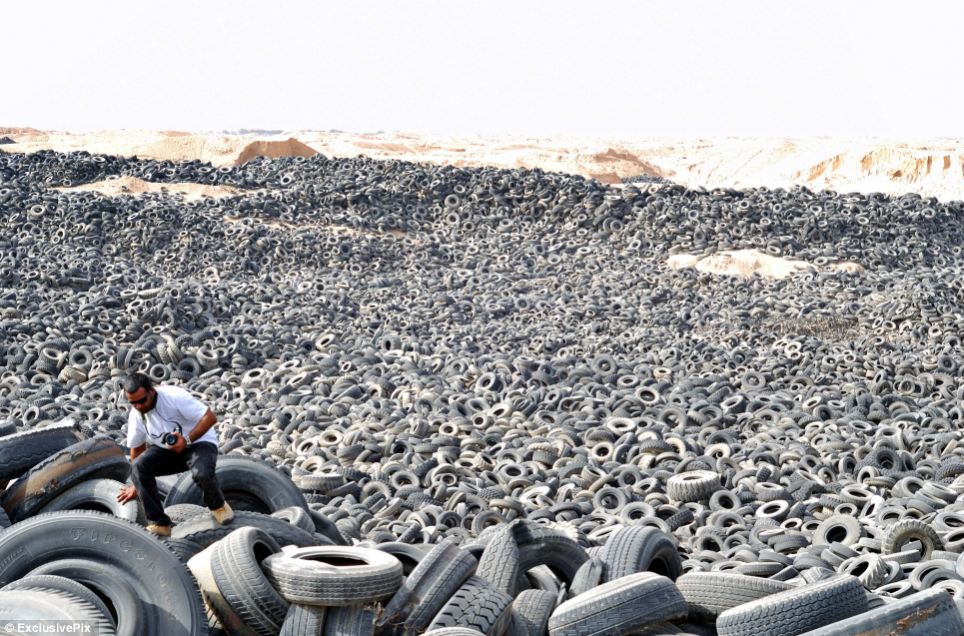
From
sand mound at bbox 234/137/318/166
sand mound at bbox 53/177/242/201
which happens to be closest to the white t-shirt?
sand mound at bbox 53/177/242/201

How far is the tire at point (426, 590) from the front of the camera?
6039 mm

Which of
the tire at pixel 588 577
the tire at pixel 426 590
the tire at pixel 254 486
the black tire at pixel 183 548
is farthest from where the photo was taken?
the tire at pixel 254 486

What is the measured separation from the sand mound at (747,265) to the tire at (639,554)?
2049 centimetres

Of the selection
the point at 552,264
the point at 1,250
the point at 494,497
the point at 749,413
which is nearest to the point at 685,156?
the point at 552,264

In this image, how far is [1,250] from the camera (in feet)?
80.4

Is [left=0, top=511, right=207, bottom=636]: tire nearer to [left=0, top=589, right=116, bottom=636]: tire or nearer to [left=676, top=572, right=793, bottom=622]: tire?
[left=0, top=589, right=116, bottom=636]: tire

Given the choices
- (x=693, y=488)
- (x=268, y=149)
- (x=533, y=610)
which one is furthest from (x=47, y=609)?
(x=268, y=149)

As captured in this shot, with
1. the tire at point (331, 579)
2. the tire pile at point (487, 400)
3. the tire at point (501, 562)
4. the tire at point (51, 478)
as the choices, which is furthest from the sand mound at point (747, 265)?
the tire at point (331, 579)

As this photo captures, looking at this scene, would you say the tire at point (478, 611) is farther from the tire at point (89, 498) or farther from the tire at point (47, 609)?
the tire at point (89, 498)

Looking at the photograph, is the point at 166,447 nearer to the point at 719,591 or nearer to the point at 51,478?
the point at 51,478

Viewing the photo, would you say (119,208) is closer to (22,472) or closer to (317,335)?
(317,335)

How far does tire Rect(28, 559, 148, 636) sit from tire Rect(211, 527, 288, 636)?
1.66 ft

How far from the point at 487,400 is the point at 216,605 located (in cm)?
944

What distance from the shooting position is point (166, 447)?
7.13 meters
